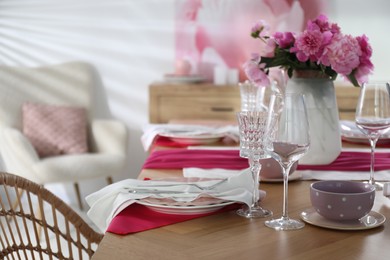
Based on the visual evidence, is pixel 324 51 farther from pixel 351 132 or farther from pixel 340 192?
pixel 351 132

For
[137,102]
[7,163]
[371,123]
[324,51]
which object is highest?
[324,51]

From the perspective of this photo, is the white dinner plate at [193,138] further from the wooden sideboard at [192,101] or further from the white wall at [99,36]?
the white wall at [99,36]

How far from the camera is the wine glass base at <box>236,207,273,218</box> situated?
1.25 meters

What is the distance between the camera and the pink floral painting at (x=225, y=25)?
4.40 m

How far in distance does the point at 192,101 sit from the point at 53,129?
90 cm

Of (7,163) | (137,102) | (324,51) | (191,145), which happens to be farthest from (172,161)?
(137,102)

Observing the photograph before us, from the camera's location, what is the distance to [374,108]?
1498 mm

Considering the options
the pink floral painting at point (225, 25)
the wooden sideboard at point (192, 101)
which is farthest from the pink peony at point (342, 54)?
the pink floral painting at point (225, 25)

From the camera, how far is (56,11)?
14.6 ft

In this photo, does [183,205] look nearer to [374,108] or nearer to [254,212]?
[254,212]

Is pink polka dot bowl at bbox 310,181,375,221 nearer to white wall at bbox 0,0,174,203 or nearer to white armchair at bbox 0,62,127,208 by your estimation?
white armchair at bbox 0,62,127,208

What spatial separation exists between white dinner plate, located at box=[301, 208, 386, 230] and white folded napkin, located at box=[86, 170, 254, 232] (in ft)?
0.41

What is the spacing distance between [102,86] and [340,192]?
3.41 meters

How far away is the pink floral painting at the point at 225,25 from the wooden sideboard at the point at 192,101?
0.37m
